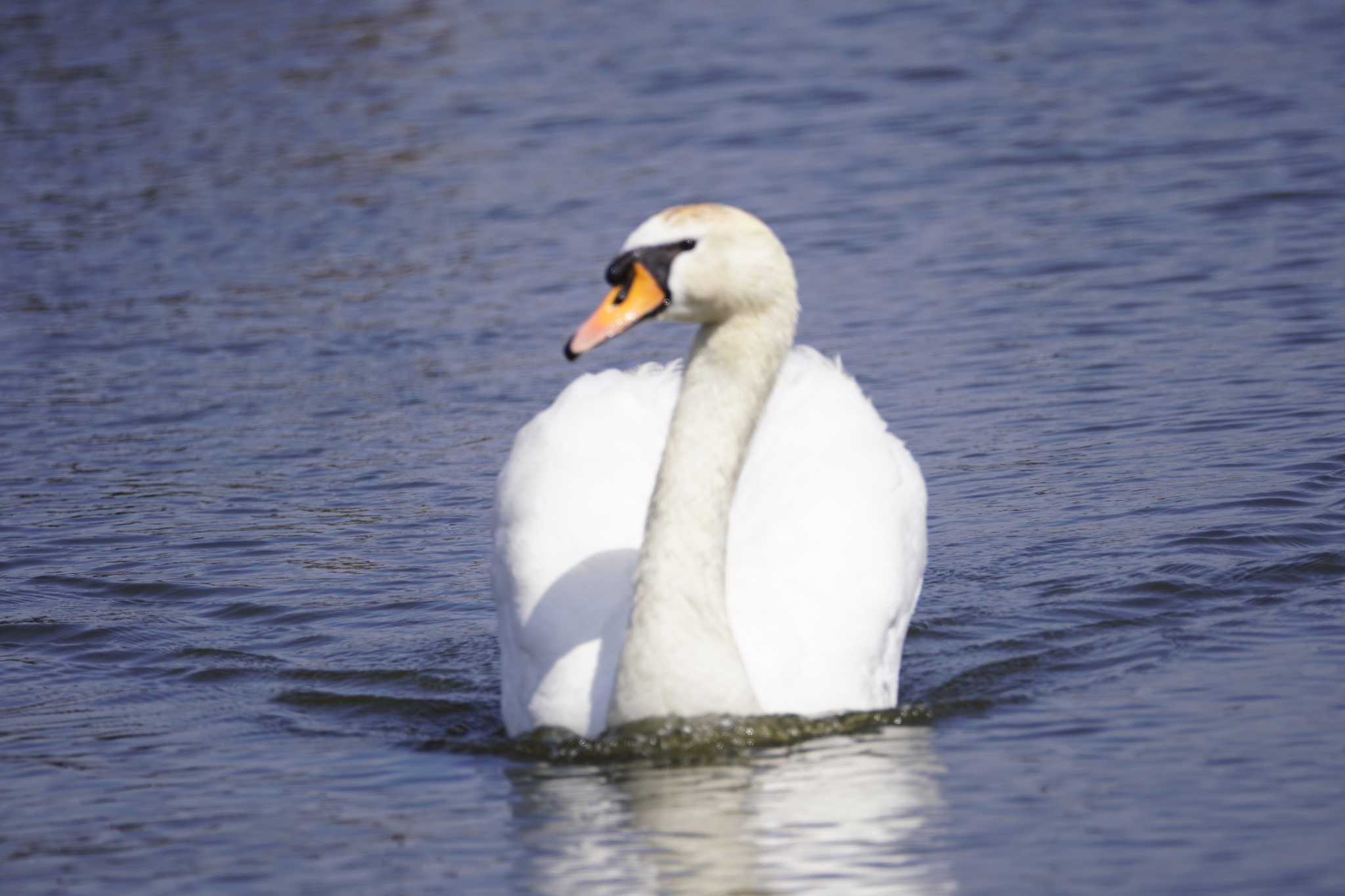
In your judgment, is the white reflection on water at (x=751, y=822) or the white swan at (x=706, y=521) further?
the white swan at (x=706, y=521)

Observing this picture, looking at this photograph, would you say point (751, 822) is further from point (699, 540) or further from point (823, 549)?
point (823, 549)

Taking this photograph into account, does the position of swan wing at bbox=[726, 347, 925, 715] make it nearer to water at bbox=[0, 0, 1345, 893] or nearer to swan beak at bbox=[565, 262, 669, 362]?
water at bbox=[0, 0, 1345, 893]

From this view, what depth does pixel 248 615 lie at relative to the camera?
331 inches

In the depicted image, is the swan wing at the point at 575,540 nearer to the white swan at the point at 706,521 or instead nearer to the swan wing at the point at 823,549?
the white swan at the point at 706,521

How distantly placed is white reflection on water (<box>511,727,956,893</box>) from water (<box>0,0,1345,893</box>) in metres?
0.02

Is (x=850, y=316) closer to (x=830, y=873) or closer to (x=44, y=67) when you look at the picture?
(x=830, y=873)

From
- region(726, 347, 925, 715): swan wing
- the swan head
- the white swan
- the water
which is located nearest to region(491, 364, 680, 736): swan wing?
the white swan

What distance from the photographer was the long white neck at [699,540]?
19.8ft

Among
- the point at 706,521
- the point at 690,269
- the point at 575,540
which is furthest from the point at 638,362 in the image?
the point at 690,269

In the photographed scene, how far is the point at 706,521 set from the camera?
6133 mm

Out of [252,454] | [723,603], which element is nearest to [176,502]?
[252,454]

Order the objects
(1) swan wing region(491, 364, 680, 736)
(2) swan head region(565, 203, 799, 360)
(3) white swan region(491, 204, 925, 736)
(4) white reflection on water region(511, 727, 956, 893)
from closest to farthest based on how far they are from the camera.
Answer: (4) white reflection on water region(511, 727, 956, 893)
(2) swan head region(565, 203, 799, 360)
(3) white swan region(491, 204, 925, 736)
(1) swan wing region(491, 364, 680, 736)

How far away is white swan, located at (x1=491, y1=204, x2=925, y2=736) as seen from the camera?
603 centimetres

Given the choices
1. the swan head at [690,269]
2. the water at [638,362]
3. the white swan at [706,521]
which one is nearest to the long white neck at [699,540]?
the white swan at [706,521]
